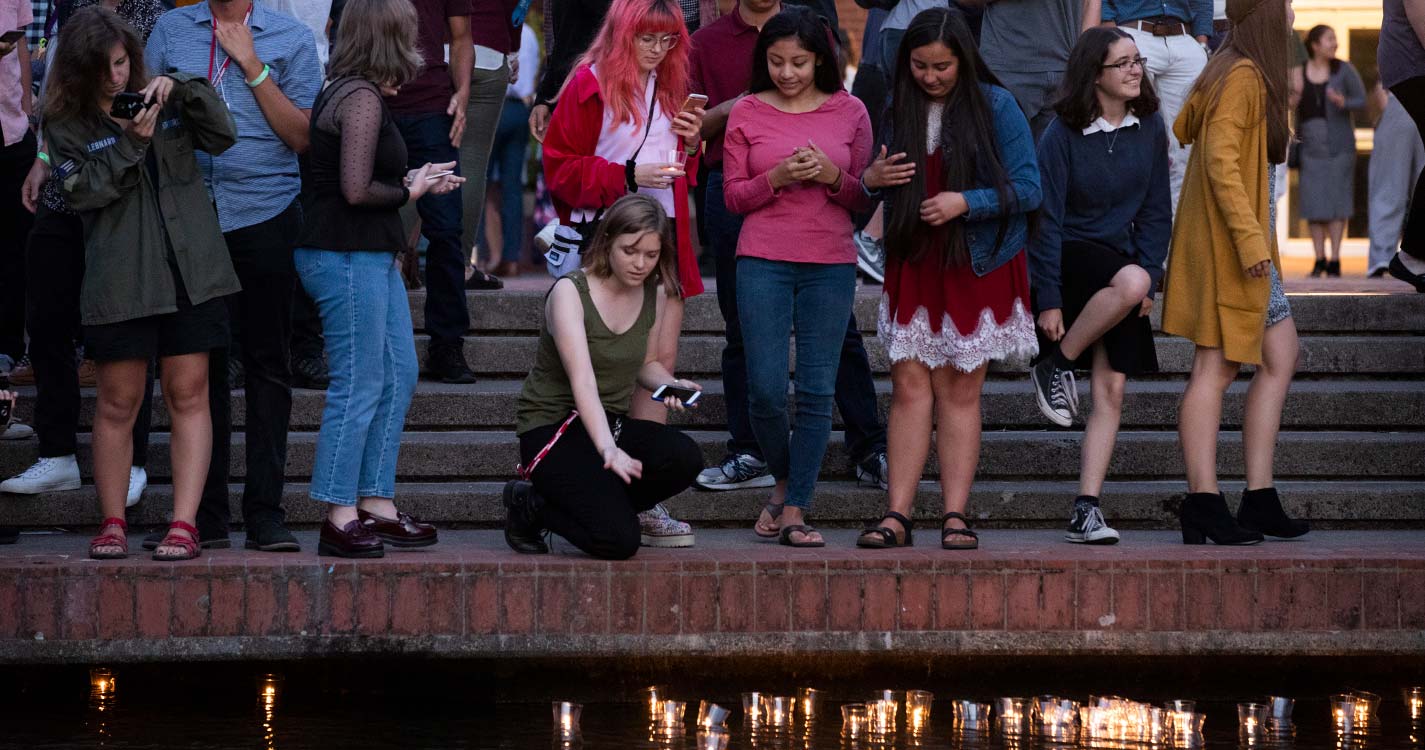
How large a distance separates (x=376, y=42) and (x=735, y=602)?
2178 mm

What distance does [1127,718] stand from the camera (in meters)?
5.81

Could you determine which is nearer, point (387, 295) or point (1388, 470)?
point (387, 295)

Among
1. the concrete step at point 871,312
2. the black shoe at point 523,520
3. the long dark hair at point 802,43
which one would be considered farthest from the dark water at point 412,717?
the concrete step at point 871,312

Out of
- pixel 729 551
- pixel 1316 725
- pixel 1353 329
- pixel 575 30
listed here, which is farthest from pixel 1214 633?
pixel 575 30

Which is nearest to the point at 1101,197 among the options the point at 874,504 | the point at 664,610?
the point at 874,504

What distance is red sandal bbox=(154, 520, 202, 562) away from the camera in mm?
6383

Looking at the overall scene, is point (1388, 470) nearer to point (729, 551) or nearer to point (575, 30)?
point (729, 551)

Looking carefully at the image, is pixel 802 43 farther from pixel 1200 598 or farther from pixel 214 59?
pixel 1200 598

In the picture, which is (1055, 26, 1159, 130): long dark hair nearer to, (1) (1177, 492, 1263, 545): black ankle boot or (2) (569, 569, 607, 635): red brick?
(1) (1177, 492, 1263, 545): black ankle boot

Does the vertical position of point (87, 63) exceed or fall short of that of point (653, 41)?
it falls short

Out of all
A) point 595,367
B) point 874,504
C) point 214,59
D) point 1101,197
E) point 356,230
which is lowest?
point 874,504

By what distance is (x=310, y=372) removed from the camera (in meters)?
8.09

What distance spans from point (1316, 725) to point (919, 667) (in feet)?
4.18

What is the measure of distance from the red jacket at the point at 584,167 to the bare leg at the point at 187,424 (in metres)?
1.37
